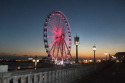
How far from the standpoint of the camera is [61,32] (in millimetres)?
40344

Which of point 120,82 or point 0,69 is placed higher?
point 0,69

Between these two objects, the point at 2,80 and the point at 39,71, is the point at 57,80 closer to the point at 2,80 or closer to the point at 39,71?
the point at 39,71

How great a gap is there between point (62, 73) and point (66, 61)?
3569 cm

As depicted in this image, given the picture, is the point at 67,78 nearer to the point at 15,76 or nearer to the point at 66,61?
the point at 15,76

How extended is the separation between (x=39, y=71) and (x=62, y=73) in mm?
3615

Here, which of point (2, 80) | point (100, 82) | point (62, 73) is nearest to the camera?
point (2, 80)

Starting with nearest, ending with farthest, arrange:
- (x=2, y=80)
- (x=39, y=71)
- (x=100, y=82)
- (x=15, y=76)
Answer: (x=2, y=80) → (x=15, y=76) → (x=39, y=71) → (x=100, y=82)

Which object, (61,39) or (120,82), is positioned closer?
(120,82)

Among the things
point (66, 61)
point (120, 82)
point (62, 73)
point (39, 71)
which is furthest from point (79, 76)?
point (66, 61)

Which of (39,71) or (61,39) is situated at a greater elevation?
(61,39)

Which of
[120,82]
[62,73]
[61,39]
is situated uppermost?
[61,39]

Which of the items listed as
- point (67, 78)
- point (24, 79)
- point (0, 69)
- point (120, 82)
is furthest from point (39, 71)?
point (120, 82)

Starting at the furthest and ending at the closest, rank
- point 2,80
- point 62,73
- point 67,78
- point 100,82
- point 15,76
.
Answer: point 100,82
point 67,78
point 62,73
point 15,76
point 2,80

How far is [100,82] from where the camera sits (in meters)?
17.4
